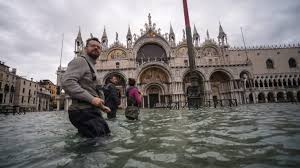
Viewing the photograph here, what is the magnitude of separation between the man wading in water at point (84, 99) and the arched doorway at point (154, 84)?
2283 cm

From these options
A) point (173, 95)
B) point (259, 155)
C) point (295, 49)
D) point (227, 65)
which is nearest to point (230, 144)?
point (259, 155)

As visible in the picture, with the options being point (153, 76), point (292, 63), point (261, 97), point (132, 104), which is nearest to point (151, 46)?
point (153, 76)

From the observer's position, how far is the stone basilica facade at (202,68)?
82.4 ft

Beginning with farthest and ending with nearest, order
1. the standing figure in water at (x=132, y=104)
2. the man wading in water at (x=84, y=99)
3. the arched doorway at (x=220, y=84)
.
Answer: the arched doorway at (x=220, y=84)
the standing figure in water at (x=132, y=104)
the man wading in water at (x=84, y=99)

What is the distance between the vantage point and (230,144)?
191 centimetres

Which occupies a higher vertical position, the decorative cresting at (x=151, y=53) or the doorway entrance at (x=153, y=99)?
the decorative cresting at (x=151, y=53)

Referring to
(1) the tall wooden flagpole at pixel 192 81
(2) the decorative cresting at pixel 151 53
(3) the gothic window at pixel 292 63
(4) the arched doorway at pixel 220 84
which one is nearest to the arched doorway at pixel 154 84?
(2) the decorative cresting at pixel 151 53

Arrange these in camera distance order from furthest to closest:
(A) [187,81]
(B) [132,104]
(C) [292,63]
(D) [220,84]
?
1. (C) [292,63]
2. (D) [220,84]
3. (A) [187,81]
4. (B) [132,104]

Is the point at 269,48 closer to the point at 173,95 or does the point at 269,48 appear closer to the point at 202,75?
the point at 202,75

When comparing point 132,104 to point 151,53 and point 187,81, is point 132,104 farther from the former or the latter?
point 151,53

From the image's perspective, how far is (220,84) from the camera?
90.3 ft

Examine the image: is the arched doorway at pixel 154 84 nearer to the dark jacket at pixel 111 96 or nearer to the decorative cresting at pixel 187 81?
the decorative cresting at pixel 187 81

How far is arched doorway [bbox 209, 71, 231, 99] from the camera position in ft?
86.9

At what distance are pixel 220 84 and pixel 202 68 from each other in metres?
5.18
